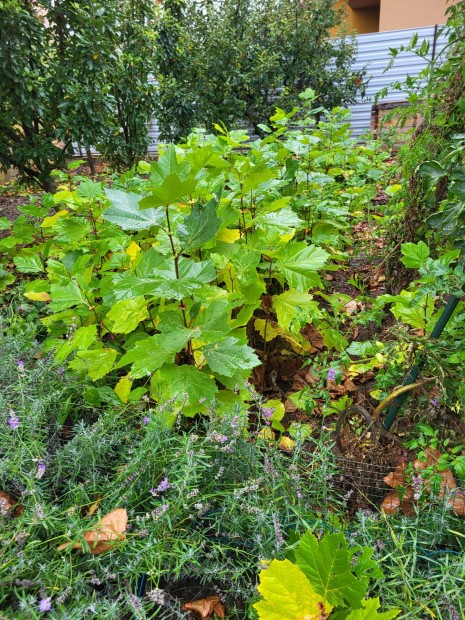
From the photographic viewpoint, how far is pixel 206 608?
1.06 meters

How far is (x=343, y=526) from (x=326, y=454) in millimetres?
180

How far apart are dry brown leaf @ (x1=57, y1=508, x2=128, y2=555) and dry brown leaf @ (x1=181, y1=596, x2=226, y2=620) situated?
0.76ft

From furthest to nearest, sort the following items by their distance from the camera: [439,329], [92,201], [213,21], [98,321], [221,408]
Result: [213,21], [92,201], [98,321], [221,408], [439,329]

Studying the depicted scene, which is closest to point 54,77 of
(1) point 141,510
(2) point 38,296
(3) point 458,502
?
(2) point 38,296

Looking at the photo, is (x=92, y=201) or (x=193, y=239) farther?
(x=92, y=201)

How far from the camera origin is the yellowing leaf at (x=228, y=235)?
197cm

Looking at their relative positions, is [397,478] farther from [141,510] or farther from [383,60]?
[383,60]

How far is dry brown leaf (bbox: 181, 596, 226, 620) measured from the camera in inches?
41.4

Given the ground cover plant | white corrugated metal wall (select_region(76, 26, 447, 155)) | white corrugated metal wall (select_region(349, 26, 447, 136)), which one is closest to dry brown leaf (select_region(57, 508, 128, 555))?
the ground cover plant

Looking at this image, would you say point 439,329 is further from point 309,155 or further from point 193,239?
point 309,155

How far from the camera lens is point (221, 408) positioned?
5.04ft

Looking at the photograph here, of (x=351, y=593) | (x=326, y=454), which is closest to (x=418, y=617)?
(x=351, y=593)

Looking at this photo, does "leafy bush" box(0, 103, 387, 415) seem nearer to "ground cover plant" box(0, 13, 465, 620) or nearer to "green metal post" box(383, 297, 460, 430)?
"ground cover plant" box(0, 13, 465, 620)

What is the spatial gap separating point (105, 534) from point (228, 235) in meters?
1.29
